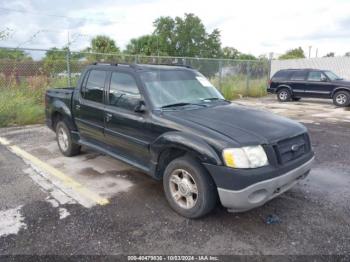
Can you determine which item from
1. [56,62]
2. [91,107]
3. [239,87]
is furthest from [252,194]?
[239,87]

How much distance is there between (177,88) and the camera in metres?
4.45

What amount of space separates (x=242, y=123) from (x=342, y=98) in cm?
1276

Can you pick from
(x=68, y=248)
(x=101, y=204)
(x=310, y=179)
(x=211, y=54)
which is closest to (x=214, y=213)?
(x=101, y=204)

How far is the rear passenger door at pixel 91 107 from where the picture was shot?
4.82 metres

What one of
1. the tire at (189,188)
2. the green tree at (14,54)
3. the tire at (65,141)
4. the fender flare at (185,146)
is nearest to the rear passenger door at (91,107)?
the tire at (65,141)

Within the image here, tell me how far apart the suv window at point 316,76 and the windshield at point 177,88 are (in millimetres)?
12072

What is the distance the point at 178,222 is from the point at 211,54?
53.7 meters

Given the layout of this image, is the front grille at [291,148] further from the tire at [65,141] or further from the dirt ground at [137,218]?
the tire at [65,141]

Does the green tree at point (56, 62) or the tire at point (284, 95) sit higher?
the green tree at point (56, 62)

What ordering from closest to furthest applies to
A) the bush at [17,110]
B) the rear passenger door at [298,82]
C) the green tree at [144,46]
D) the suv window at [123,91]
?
the suv window at [123,91]
the bush at [17,110]
the rear passenger door at [298,82]
the green tree at [144,46]

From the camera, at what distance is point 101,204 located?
3998 millimetres

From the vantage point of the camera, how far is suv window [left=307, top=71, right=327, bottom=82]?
15.0 metres

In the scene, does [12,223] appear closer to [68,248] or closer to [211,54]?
[68,248]

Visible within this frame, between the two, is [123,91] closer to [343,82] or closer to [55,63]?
[55,63]
